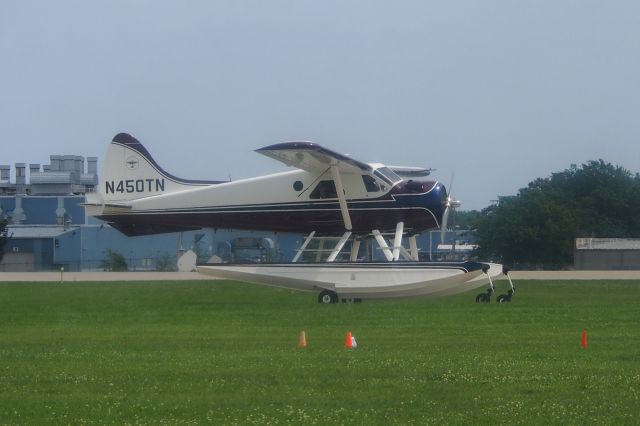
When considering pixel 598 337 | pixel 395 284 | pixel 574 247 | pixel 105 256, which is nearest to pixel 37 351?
pixel 598 337

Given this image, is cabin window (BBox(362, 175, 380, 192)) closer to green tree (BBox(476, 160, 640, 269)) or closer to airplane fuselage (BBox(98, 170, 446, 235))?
airplane fuselage (BBox(98, 170, 446, 235))

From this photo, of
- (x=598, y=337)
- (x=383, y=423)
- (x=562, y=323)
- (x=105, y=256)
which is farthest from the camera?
(x=105, y=256)

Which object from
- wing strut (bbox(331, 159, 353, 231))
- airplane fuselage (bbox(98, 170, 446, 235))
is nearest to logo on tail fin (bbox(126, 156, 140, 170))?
airplane fuselage (bbox(98, 170, 446, 235))

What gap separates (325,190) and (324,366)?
1671cm

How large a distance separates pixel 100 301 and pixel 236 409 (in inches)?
768

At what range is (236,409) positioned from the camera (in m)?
10.9

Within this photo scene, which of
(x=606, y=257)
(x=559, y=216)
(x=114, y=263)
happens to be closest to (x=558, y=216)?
(x=559, y=216)

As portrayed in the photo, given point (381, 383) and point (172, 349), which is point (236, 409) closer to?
point (381, 383)

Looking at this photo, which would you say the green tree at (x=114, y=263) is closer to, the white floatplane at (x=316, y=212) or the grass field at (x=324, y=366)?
the white floatplane at (x=316, y=212)

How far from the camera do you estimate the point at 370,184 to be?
30.3 m

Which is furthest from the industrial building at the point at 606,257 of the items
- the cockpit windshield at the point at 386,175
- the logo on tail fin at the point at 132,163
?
the logo on tail fin at the point at 132,163

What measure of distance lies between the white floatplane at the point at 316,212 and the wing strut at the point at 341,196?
27 mm

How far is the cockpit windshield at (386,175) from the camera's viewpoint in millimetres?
30266

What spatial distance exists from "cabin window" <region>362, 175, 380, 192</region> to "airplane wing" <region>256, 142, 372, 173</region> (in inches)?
9.3
